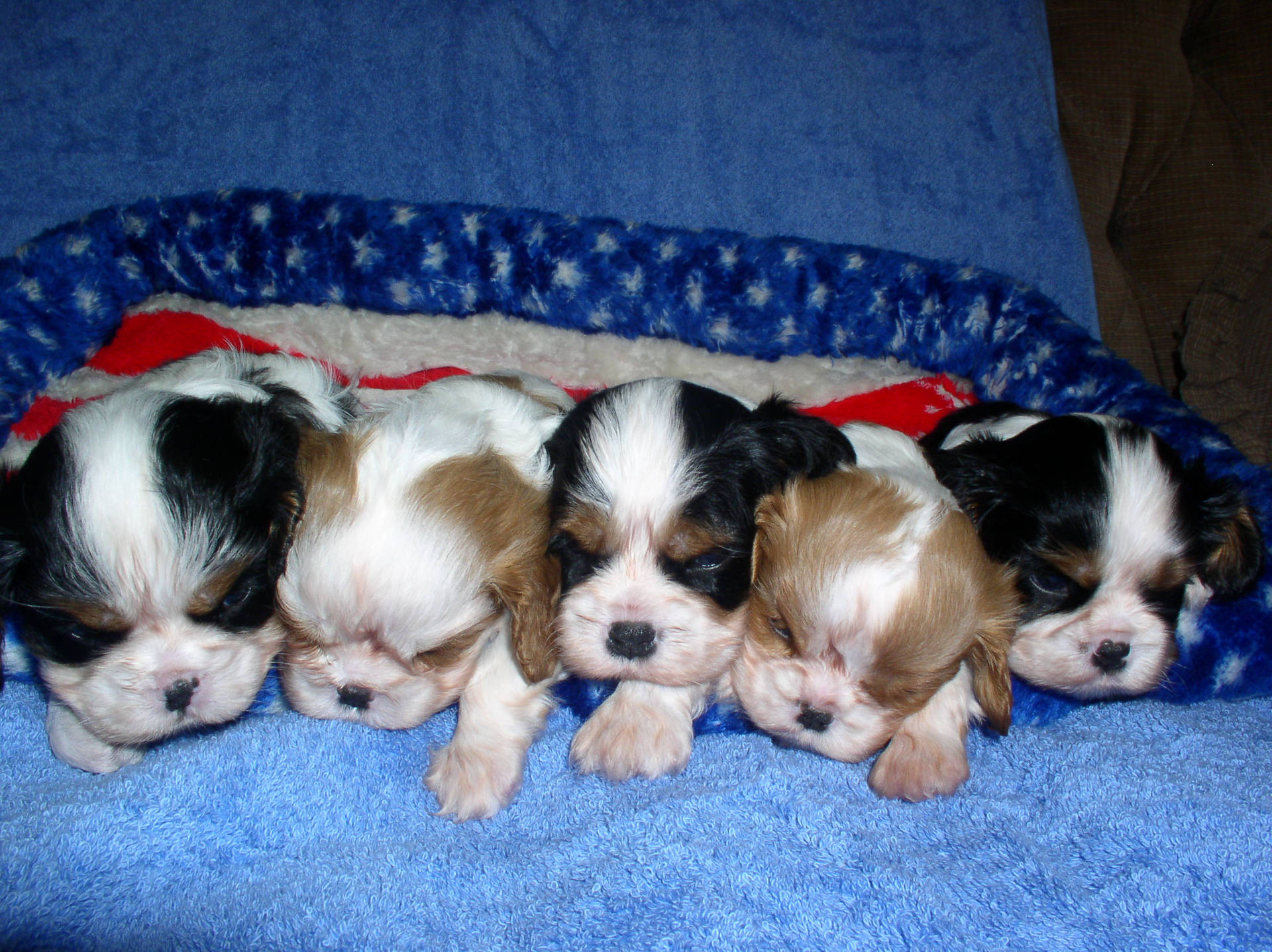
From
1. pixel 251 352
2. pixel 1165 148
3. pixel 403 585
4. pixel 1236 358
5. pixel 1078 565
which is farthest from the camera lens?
pixel 1165 148

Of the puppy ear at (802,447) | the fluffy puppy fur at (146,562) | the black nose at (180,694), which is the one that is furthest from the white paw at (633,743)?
the black nose at (180,694)

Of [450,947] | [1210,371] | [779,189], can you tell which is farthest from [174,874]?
[1210,371]

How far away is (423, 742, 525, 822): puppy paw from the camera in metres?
2.08

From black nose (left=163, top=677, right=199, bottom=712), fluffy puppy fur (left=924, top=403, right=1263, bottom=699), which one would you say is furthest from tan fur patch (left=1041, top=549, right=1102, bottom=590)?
black nose (left=163, top=677, right=199, bottom=712)

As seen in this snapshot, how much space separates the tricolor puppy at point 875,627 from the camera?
78.7 inches

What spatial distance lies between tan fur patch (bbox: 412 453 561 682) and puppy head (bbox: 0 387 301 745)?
1.21ft

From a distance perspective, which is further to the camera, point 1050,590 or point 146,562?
point 1050,590

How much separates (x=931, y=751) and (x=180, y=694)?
5.94 ft

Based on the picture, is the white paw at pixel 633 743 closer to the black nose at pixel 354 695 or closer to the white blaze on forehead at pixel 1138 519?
the black nose at pixel 354 695

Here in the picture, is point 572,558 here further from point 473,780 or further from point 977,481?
point 977,481

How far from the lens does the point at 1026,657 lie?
227 cm

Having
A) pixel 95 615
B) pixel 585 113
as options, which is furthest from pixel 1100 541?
pixel 585 113

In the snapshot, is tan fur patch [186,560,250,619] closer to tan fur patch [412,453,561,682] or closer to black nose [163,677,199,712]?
black nose [163,677,199,712]

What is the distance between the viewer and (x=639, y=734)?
7.19 feet
